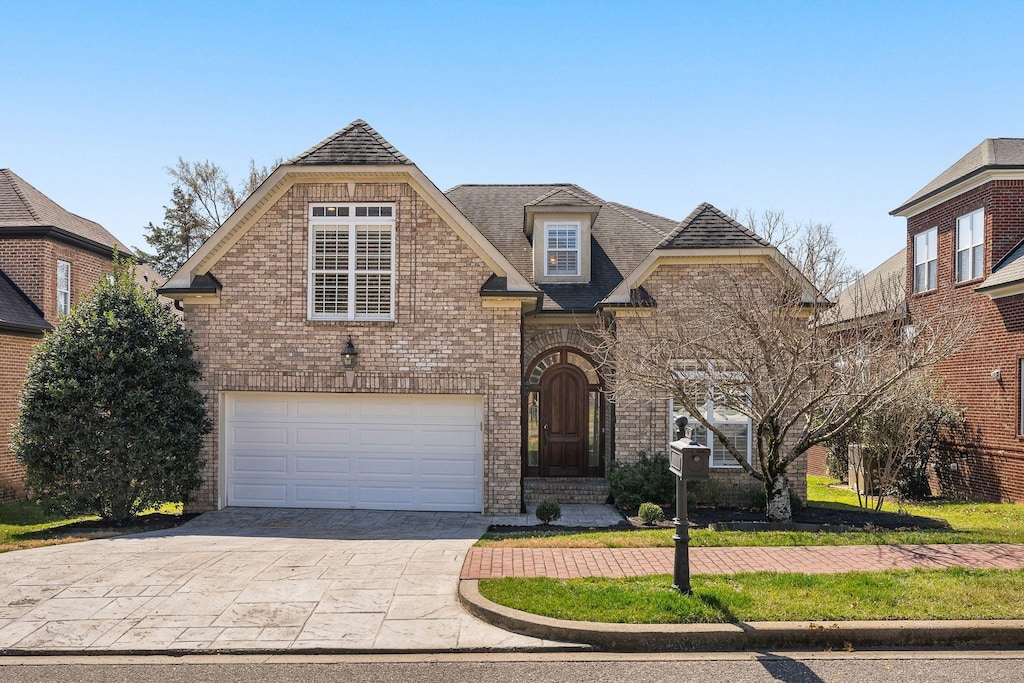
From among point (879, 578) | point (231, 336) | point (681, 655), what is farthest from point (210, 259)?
point (879, 578)

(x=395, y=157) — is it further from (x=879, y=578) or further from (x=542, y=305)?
(x=879, y=578)

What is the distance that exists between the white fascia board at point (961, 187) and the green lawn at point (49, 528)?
1853cm

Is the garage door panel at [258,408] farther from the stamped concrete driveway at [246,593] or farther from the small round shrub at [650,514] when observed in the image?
the small round shrub at [650,514]

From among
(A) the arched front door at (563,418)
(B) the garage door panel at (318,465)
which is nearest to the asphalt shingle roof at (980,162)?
(A) the arched front door at (563,418)

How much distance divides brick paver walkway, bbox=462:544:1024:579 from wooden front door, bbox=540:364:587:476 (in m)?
6.25

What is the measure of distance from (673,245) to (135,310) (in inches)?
389

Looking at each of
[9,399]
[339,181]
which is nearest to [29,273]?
[9,399]

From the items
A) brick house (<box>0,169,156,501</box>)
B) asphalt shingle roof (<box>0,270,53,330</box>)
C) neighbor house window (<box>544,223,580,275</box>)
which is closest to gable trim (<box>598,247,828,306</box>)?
Result: neighbor house window (<box>544,223,580,275</box>)

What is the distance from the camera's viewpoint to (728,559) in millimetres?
8750

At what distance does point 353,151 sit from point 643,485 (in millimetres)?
8234

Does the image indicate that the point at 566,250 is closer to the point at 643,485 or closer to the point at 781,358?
the point at 643,485

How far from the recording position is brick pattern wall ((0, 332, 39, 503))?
15797mm

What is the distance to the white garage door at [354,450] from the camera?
43.1 ft

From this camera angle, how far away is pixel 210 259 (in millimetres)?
13195
